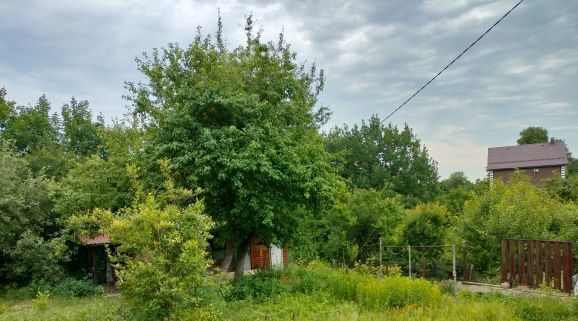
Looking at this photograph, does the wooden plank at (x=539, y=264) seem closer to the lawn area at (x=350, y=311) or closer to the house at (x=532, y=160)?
the lawn area at (x=350, y=311)

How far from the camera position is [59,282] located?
16062 millimetres

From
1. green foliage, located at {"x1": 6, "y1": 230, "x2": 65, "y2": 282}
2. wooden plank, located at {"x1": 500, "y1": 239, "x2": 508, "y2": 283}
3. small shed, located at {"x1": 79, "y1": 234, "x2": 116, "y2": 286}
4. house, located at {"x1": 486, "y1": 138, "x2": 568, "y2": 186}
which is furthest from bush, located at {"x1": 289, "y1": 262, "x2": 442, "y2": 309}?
house, located at {"x1": 486, "y1": 138, "x2": 568, "y2": 186}

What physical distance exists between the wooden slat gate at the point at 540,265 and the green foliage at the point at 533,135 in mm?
48501

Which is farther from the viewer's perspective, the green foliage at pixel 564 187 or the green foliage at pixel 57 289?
the green foliage at pixel 564 187

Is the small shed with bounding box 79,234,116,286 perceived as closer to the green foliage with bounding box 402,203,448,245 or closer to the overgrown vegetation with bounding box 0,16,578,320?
the overgrown vegetation with bounding box 0,16,578,320

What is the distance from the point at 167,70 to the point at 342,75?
5712 mm

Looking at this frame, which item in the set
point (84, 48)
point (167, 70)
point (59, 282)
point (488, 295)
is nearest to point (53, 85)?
point (84, 48)

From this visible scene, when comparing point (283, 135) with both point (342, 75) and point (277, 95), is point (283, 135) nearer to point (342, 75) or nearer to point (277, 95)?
point (277, 95)

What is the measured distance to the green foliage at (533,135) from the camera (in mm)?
54719

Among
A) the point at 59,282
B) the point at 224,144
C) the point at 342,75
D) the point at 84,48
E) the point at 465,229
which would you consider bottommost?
the point at 59,282

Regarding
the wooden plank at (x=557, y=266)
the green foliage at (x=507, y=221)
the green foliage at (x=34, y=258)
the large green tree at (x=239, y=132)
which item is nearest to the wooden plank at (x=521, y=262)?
the wooden plank at (x=557, y=266)

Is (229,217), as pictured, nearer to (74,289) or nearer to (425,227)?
(74,289)

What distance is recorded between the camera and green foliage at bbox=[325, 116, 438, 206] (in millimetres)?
36281

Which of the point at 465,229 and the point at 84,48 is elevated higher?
the point at 84,48
